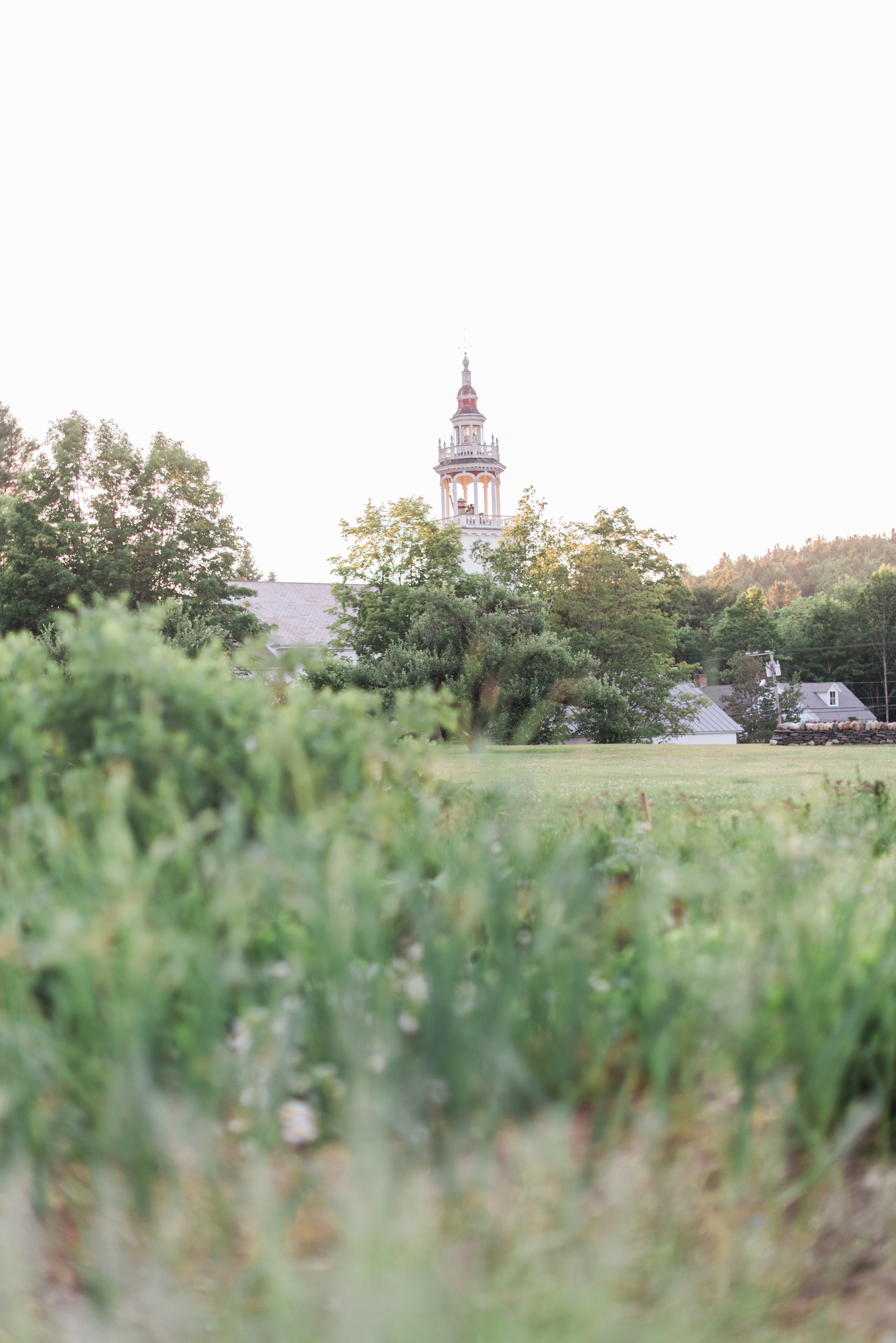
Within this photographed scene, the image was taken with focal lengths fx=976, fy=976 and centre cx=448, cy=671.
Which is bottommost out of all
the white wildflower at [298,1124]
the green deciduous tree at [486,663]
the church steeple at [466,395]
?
the white wildflower at [298,1124]

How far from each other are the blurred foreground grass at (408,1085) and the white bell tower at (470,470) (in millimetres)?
64323

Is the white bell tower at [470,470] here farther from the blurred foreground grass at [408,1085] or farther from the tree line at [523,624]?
the blurred foreground grass at [408,1085]

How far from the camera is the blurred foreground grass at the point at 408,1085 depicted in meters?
1.91

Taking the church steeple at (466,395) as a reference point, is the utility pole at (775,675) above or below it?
below

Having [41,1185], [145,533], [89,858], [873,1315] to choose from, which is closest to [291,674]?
[89,858]

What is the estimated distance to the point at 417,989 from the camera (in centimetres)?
264

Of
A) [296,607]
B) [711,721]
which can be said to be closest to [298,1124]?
[296,607]

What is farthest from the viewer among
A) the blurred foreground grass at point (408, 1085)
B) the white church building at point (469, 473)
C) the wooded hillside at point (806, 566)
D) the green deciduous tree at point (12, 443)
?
the wooded hillside at point (806, 566)

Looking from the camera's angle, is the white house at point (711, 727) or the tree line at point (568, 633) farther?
the white house at point (711, 727)

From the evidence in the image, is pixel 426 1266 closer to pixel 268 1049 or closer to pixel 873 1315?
pixel 268 1049

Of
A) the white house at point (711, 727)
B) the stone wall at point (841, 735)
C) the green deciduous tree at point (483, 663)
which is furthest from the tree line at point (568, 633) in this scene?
the stone wall at point (841, 735)

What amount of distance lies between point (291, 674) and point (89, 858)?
140 centimetres

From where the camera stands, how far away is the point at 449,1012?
7.74 ft

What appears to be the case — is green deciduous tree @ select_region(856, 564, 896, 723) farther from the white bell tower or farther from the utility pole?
the white bell tower
